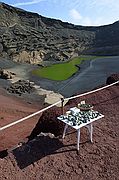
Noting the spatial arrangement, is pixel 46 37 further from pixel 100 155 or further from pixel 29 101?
pixel 100 155

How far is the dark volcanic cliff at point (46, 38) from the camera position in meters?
63.4

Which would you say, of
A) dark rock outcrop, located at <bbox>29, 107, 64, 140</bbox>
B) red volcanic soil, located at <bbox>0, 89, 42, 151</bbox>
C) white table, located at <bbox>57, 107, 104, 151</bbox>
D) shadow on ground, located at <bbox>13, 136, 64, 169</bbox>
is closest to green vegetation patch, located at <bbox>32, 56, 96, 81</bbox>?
red volcanic soil, located at <bbox>0, 89, 42, 151</bbox>

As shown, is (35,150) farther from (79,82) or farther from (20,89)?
(79,82)

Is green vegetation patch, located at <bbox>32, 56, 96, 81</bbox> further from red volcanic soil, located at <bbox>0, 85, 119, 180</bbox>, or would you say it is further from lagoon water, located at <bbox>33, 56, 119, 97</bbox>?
red volcanic soil, located at <bbox>0, 85, 119, 180</bbox>

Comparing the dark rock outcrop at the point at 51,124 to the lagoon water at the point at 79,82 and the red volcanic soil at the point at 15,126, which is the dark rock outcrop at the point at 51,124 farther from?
the lagoon water at the point at 79,82

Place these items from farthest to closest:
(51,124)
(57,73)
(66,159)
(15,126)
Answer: (57,73)
(15,126)
(51,124)
(66,159)

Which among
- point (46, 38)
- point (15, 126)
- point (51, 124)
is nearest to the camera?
point (51, 124)

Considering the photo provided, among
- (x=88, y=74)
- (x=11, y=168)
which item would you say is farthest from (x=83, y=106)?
(x=88, y=74)

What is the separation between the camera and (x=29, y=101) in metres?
28.4

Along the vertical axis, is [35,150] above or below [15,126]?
above

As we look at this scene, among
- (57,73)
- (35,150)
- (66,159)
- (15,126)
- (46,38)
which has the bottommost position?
(57,73)

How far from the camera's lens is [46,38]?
72.1m

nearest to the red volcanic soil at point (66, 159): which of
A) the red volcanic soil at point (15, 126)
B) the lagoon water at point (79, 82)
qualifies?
the red volcanic soil at point (15, 126)

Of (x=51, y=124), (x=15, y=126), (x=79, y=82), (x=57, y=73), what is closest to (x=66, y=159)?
(x=51, y=124)
